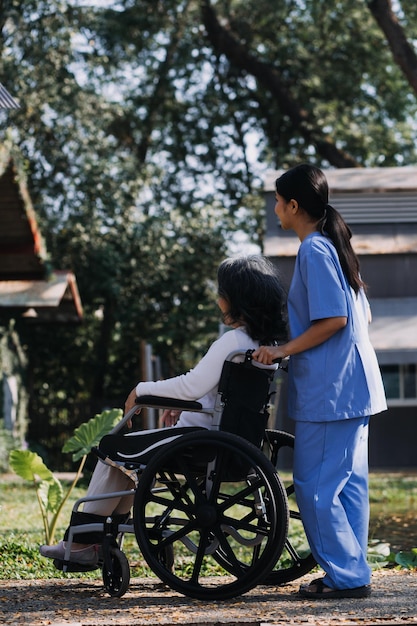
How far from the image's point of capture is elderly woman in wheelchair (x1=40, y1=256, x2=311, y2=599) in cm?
392

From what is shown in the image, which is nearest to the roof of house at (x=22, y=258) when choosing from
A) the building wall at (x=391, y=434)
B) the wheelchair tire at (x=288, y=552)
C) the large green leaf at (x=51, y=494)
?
the building wall at (x=391, y=434)

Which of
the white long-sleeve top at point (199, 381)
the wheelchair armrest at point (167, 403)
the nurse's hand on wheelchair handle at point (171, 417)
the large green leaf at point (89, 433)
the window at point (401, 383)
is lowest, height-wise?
the window at point (401, 383)

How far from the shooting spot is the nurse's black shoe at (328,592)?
157 inches

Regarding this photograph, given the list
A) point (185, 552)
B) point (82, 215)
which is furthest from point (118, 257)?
point (185, 552)

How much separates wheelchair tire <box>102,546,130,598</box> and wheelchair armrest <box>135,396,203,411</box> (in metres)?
0.59

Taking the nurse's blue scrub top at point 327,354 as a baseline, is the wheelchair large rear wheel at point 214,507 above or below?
below

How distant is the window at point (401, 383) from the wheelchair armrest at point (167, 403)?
42.7ft

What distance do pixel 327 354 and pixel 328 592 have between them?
0.93 meters

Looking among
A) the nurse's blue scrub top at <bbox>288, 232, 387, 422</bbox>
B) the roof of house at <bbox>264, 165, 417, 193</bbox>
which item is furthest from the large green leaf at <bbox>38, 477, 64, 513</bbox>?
the roof of house at <bbox>264, 165, 417, 193</bbox>

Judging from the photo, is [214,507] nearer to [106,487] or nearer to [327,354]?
[106,487]

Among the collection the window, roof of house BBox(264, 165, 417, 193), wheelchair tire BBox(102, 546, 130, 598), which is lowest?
the window

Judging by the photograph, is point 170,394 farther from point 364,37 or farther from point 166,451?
point 364,37

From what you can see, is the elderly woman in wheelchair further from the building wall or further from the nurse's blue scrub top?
the building wall

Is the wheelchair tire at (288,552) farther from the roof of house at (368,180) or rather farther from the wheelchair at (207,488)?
the roof of house at (368,180)
